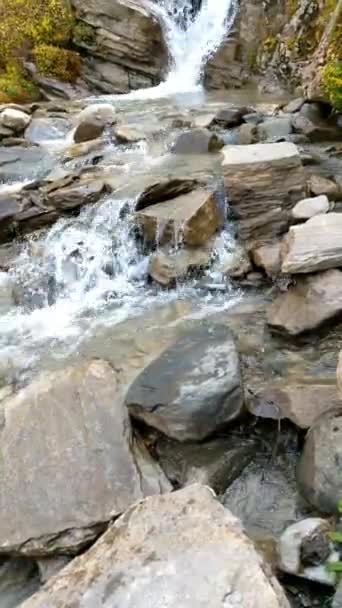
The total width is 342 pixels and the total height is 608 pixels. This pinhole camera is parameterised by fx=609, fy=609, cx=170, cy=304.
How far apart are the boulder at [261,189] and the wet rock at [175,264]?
0.53 m

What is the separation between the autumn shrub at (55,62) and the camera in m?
14.0

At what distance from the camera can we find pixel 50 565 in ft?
11.4

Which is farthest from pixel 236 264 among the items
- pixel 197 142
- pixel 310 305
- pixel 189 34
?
pixel 189 34

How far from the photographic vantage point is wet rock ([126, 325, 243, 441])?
12.7 ft

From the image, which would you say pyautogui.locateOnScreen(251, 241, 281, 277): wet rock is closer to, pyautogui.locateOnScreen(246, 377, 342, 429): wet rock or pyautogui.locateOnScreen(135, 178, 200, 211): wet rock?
pyautogui.locateOnScreen(135, 178, 200, 211): wet rock

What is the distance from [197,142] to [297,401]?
528 centimetres

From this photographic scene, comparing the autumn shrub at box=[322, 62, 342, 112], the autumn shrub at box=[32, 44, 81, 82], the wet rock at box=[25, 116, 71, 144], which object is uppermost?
the autumn shrub at box=[32, 44, 81, 82]

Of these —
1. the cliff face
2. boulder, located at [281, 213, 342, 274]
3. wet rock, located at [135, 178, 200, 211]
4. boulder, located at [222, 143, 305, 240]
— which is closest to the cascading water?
the cliff face

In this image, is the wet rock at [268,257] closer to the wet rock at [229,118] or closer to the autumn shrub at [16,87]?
the wet rock at [229,118]

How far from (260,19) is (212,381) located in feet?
36.8

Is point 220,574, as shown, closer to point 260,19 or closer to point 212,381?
point 212,381

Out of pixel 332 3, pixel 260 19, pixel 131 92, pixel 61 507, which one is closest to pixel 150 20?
pixel 131 92

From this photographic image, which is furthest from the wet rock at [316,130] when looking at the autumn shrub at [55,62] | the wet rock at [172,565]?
the autumn shrub at [55,62]

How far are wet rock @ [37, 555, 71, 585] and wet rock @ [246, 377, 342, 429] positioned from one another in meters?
1.50
